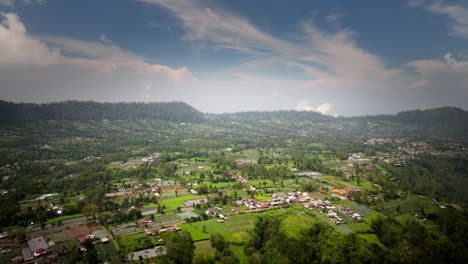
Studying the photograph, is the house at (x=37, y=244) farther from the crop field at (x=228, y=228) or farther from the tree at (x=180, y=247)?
the crop field at (x=228, y=228)

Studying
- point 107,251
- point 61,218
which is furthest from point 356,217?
point 61,218

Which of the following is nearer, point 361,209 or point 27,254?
point 27,254

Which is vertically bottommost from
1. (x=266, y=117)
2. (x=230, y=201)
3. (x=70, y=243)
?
(x=70, y=243)

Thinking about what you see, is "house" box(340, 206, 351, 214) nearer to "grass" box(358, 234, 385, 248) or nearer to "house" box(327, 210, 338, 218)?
"house" box(327, 210, 338, 218)

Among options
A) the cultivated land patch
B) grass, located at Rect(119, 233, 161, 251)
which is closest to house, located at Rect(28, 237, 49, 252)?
the cultivated land patch

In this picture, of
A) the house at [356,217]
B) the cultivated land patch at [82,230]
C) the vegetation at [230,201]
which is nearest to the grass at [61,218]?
the vegetation at [230,201]

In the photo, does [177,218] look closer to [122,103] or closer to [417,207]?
[417,207]

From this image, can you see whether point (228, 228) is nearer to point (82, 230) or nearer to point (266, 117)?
point (82, 230)

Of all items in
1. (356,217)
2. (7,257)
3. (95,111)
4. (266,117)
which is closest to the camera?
(7,257)

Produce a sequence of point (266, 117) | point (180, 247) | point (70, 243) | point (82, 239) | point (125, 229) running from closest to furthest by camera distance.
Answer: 1. point (180, 247)
2. point (70, 243)
3. point (82, 239)
4. point (125, 229)
5. point (266, 117)
